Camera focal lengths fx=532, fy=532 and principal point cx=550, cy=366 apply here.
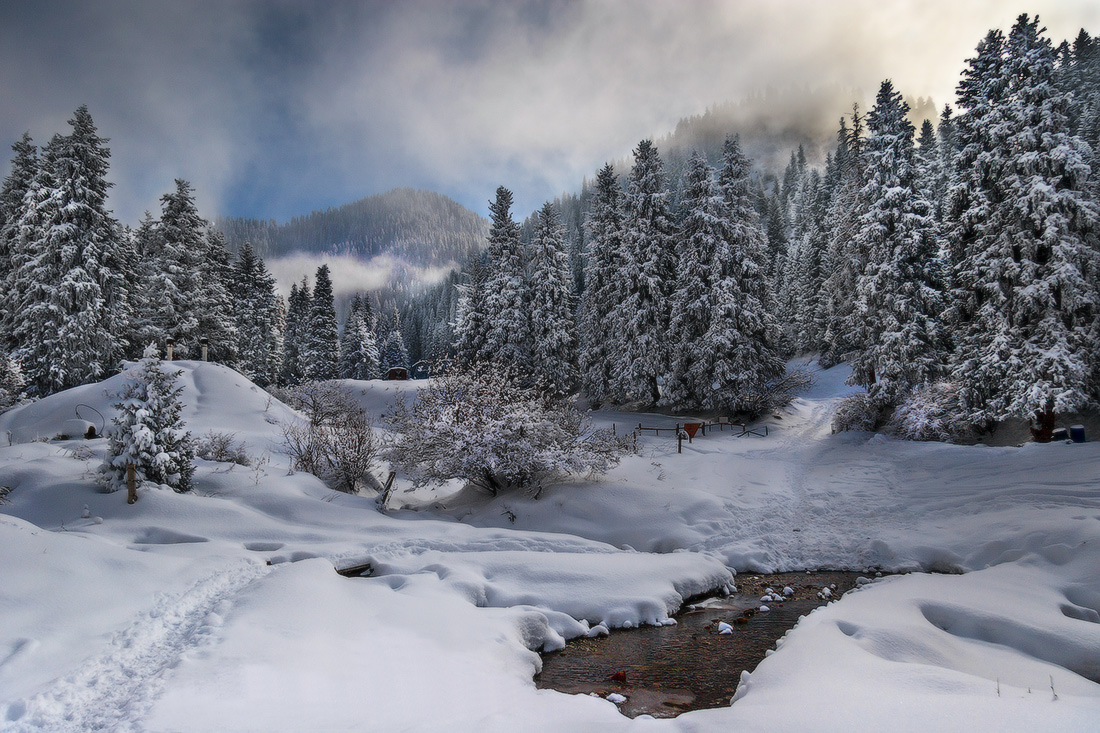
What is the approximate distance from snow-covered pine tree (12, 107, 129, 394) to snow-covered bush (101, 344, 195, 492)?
67.1 ft

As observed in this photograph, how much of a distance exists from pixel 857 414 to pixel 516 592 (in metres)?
19.5

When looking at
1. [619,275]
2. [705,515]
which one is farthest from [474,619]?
[619,275]

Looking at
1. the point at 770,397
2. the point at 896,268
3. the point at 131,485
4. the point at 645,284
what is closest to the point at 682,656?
the point at 131,485

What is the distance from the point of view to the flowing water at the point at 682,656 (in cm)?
633

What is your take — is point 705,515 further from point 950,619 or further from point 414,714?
point 414,714

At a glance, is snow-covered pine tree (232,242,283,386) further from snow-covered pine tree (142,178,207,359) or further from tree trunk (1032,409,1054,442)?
tree trunk (1032,409,1054,442)

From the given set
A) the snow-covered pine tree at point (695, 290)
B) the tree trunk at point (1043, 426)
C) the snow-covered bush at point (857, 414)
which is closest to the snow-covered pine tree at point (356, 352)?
the snow-covered pine tree at point (695, 290)

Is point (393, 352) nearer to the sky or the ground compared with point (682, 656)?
nearer to the sky

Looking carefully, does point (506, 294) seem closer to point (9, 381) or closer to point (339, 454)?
point (339, 454)

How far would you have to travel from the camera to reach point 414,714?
15.6 ft

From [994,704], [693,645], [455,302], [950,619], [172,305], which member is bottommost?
[693,645]

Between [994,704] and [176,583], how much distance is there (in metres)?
9.58

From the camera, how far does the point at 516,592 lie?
8953 mm

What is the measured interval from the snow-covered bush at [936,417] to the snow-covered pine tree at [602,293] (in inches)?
616
